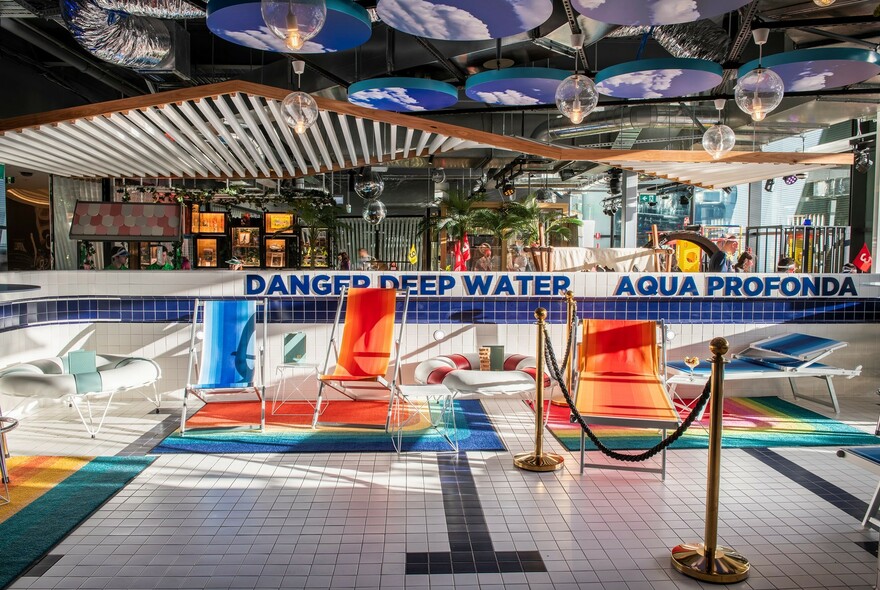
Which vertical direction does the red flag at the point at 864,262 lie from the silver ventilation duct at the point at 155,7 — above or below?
below

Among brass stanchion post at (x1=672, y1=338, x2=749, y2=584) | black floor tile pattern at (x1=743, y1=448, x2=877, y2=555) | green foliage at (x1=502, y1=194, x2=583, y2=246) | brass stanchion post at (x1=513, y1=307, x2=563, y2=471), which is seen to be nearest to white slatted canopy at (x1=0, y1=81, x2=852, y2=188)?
brass stanchion post at (x1=513, y1=307, x2=563, y2=471)

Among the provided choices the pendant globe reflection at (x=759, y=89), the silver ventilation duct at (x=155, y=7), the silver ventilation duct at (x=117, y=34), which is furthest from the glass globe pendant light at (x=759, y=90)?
the silver ventilation duct at (x=117, y=34)

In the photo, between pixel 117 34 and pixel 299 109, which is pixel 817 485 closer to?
pixel 299 109

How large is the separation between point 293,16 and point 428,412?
4.14 m

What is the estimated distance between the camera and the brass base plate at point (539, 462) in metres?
4.62

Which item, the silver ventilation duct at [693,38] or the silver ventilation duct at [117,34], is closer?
the silver ventilation duct at [117,34]

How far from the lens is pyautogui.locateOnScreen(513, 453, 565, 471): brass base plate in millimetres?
4621

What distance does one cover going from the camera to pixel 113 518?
12.3 feet

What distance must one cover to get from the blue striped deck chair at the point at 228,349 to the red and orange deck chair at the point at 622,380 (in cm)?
271

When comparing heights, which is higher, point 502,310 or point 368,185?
point 368,185

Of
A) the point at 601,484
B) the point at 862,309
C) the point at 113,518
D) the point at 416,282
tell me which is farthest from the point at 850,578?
the point at 862,309

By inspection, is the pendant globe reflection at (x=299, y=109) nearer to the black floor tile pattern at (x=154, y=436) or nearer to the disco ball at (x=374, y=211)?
the black floor tile pattern at (x=154, y=436)

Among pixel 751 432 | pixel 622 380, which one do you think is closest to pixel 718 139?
pixel 622 380

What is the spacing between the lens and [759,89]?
445 centimetres
